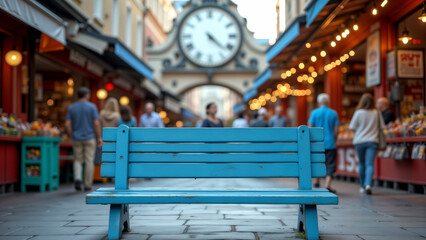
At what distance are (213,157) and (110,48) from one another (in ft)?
30.6

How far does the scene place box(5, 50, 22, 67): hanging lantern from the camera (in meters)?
9.45

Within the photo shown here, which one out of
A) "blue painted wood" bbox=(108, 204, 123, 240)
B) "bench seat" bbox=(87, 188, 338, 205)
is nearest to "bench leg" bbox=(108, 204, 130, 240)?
"blue painted wood" bbox=(108, 204, 123, 240)

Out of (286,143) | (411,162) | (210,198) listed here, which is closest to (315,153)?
(286,143)

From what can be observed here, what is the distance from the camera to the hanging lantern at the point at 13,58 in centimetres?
945

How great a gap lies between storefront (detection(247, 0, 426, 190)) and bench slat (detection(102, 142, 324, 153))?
4.83 m

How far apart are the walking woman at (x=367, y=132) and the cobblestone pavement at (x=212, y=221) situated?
4.17ft

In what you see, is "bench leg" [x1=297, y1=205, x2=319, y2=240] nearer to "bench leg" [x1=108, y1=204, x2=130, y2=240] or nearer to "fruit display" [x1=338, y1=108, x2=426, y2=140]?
"bench leg" [x1=108, y1=204, x2=130, y2=240]

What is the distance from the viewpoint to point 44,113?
18.2 metres

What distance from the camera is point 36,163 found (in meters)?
9.30

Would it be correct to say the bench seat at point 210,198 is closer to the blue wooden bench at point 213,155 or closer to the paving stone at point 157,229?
the blue wooden bench at point 213,155

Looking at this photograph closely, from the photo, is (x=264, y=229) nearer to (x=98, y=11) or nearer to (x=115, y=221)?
(x=115, y=221)

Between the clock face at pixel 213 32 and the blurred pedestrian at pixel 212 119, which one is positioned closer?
the blurred pedestrian at pixel 212 119

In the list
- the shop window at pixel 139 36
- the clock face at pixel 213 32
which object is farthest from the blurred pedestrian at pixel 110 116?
the clock face at pixel 213 32

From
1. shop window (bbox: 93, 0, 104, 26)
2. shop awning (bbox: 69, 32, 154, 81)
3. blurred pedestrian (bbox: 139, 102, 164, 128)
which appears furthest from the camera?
shop window (bbox: 93, 0, 104, 26)
